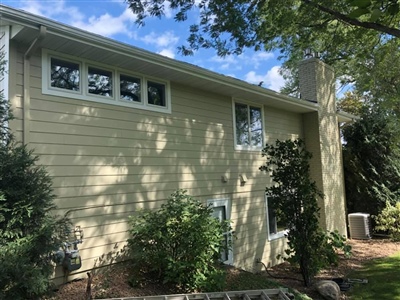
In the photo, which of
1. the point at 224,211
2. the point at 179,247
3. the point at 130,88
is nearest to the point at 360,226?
the point at 224,211

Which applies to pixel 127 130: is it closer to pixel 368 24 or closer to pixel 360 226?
pixel 368 24

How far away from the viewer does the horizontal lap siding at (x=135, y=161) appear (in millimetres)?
5680

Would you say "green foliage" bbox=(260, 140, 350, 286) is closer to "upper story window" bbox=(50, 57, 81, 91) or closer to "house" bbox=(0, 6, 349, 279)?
"house" bbox=(0, 6, 349, 279)

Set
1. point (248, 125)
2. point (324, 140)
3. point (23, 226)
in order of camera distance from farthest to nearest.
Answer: point (324, 140) < point (248, 125) < point (23, 226)

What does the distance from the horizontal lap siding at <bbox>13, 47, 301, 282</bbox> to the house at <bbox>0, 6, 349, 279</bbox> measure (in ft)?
0.07

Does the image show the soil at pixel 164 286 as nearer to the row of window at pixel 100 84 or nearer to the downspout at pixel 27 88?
the downspout at pixel 27 88

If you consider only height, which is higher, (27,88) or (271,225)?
(27,88)

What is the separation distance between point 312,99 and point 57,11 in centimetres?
880


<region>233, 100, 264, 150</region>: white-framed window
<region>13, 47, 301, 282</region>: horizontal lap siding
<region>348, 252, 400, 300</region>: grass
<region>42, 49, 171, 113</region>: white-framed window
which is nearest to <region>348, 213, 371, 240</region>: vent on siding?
<region>348, 252, 400, 300</region>: grass

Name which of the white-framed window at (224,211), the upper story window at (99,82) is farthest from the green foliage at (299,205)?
the upper story window at (99,82)

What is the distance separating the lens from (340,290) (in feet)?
24.7

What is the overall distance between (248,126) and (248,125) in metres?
0.03

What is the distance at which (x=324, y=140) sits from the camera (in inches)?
488

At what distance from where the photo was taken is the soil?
529 centimetres
